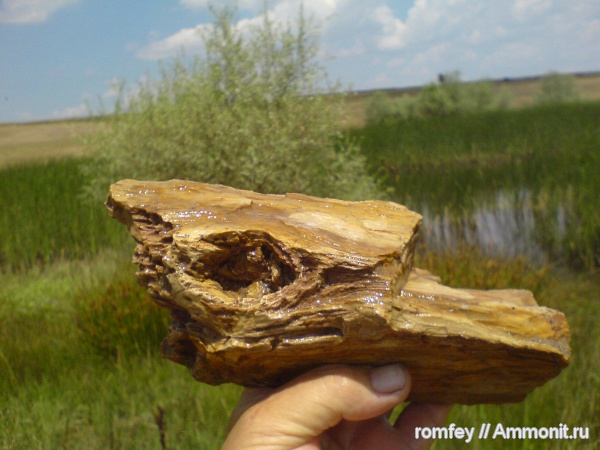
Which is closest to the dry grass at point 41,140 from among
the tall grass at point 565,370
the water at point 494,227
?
the tall grass at point 565,370

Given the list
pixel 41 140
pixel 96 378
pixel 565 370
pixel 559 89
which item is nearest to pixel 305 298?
pixel 96 378

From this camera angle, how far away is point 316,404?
1416 mm

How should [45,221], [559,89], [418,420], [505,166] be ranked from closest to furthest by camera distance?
[418,420] → [45,221] → [505,166] → [559,89]

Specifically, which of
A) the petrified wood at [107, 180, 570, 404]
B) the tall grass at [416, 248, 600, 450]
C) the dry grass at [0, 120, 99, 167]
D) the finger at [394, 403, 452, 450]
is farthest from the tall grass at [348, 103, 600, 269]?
the petrified wood at [107, 180, 570, 404]

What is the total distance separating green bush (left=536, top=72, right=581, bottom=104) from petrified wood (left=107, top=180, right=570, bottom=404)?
409 inches

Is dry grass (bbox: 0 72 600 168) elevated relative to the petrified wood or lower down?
elevated

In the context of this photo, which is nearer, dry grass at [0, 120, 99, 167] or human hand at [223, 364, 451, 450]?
human hand at [223, 364, 451, 450]

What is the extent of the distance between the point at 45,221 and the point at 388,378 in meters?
4.82

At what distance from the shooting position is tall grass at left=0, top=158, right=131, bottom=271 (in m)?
5.05

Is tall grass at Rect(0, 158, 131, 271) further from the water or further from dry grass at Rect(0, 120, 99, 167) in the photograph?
the water

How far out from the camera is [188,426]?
2721 millimetres

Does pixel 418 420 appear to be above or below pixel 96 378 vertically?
above

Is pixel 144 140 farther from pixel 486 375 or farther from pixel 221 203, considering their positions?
pixel 486 375

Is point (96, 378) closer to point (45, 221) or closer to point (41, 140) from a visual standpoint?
point (41, 140)
